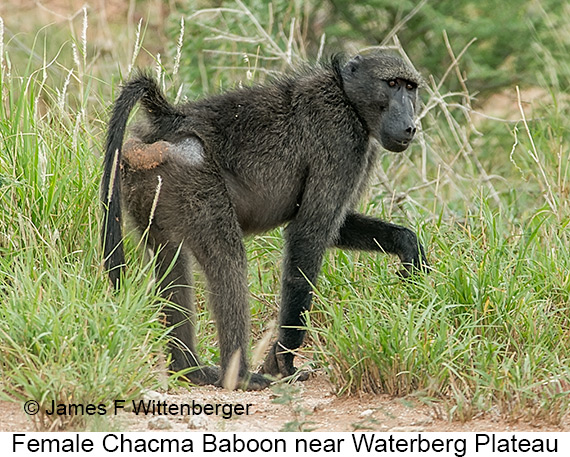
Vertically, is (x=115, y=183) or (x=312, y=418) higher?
(x=115, y=183)

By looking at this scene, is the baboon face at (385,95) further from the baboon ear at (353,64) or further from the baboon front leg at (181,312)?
the baboon front leg at (181,312)

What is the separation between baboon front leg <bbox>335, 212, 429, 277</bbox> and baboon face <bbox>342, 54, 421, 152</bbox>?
1.33 ft

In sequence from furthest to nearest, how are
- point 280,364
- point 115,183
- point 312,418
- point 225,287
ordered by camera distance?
point 280,364, point 225,287, point 115,183, point 312,418

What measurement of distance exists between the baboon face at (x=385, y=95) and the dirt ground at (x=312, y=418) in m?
1.22

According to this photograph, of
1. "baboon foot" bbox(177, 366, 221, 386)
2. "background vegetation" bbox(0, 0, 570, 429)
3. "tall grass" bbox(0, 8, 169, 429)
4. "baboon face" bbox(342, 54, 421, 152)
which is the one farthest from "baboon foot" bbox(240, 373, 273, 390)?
"baboon face" bbox(342, 54, 421, 152)

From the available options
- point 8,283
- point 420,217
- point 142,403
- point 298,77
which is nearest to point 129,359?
point 142,403

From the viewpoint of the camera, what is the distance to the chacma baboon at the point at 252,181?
3.67m

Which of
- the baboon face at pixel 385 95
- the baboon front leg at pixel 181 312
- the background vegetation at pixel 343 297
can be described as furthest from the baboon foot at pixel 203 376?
the baboon face at pixel 385 95

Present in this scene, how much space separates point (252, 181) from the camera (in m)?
3.95

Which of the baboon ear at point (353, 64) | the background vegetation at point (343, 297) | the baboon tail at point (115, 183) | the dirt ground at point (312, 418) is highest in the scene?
the baboon ear at point (353, 64)

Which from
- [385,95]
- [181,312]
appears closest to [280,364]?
[181,312]

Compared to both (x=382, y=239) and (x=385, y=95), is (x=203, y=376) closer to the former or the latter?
(x=382, y=239)

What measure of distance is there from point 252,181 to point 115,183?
2.31 ft

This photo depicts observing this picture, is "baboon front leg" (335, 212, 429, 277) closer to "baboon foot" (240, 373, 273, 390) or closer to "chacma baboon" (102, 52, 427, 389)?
"chacma baboon" (102, 52, 427, 389)
